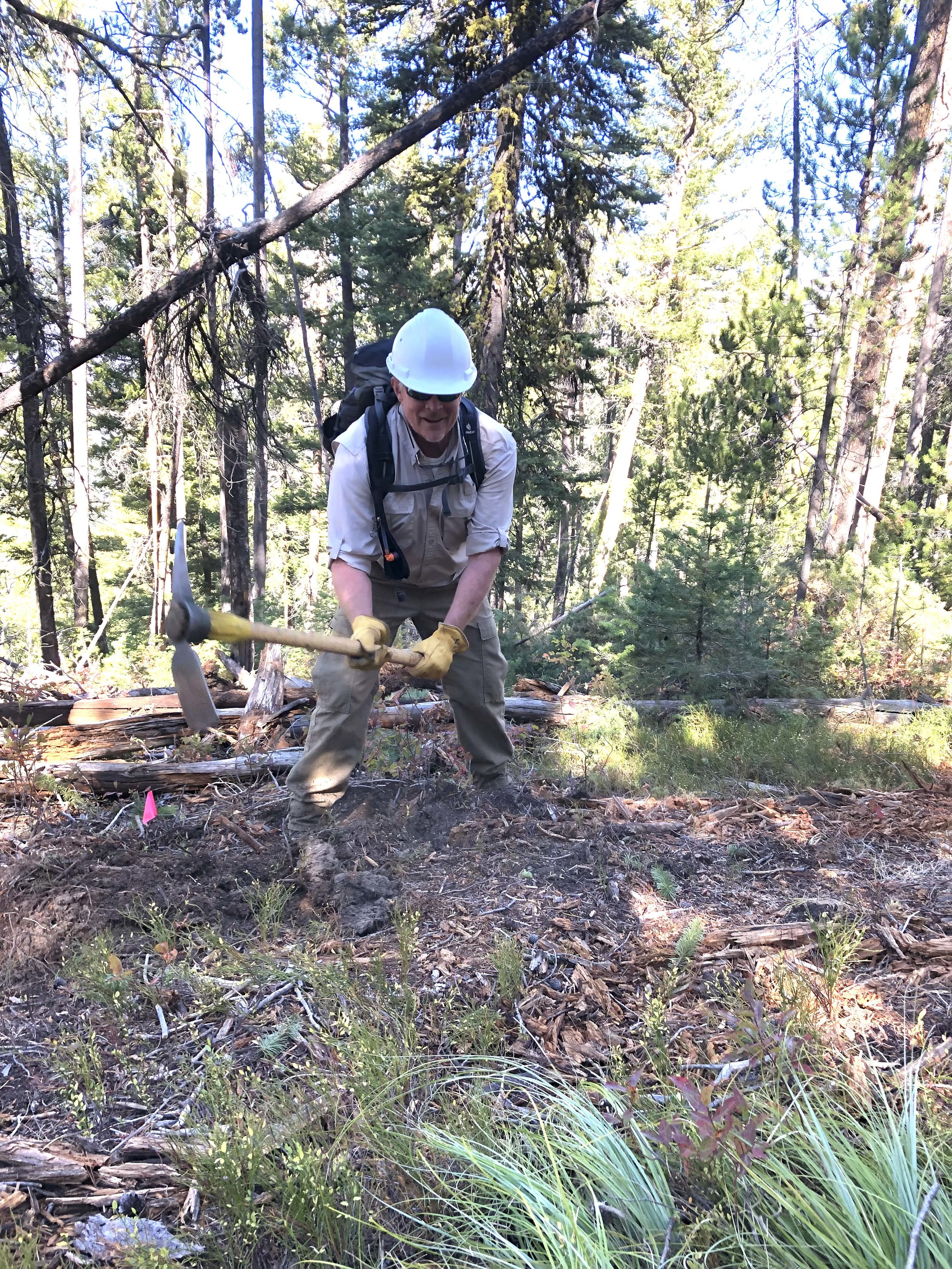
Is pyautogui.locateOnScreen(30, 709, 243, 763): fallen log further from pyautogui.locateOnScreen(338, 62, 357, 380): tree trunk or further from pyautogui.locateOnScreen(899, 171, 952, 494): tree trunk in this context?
pyautogui.locateOnScreen(338, 62, 357, 380): tree trunk

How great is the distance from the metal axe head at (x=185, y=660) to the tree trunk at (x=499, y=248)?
7.30 meters

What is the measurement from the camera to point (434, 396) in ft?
10.8

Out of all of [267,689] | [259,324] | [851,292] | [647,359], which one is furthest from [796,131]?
[267,689]

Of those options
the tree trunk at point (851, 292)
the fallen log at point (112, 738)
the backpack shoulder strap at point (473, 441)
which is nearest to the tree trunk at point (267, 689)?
the fallen log at point (112, 738)

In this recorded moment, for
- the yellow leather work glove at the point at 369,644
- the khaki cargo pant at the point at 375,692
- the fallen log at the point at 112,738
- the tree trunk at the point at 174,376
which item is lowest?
the fallen log at the point at 112,738

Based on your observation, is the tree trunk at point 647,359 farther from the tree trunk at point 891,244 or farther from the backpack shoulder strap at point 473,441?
the backpack shoulder strap at point 473,441

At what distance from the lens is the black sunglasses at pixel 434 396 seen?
3.26m

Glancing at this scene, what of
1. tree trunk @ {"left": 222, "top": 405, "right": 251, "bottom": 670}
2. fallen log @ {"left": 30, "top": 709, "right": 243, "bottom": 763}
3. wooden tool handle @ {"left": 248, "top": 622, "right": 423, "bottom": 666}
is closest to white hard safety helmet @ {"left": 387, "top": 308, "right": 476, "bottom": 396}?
wooden tool handle @ {"left": 248, "top": 622, "right": 423, "bottom": 666}

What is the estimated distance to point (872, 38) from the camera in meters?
9.10

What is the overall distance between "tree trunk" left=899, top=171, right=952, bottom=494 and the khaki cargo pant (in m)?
8.53

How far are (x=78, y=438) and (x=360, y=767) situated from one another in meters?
13.5

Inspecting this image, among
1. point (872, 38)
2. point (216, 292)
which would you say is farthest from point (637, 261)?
point (216, 292)

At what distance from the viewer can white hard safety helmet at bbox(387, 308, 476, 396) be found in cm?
326

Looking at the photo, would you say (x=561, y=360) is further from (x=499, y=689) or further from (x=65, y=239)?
(x=65, y=239)
